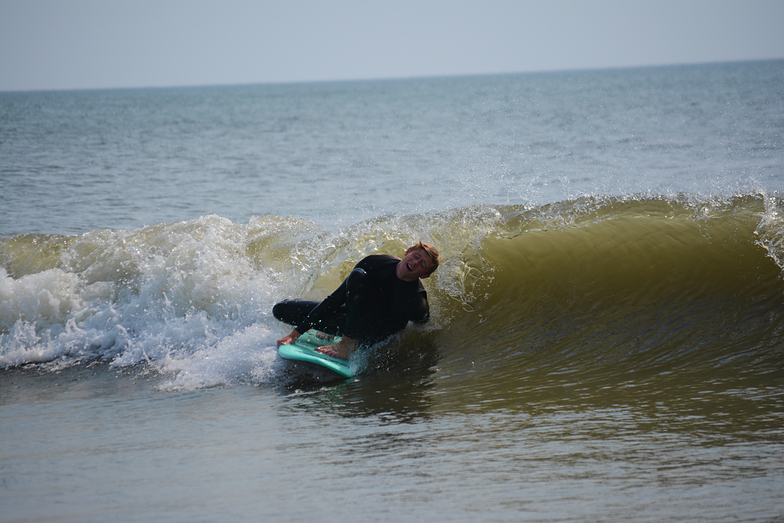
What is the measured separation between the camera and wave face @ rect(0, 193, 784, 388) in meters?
5.55

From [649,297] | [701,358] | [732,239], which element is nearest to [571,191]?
[732,239]

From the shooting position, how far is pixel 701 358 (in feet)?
17.3

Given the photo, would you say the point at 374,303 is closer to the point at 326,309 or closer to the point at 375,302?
the point at 375,302

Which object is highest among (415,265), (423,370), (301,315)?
(415,265)

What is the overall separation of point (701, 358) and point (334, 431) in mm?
3369

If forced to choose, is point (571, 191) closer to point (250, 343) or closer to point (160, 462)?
point (250, 343)

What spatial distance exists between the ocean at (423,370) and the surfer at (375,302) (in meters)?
0.28

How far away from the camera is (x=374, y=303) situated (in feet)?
17.3

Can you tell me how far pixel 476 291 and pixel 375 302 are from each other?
1876mm

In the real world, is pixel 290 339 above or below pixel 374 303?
below

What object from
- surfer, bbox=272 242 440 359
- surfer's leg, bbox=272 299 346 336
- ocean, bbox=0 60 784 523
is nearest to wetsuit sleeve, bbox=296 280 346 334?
surfer, bbox=272 242 440 359

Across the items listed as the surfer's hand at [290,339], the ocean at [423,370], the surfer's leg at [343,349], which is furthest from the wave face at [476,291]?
the surfer's leg at [343,349]

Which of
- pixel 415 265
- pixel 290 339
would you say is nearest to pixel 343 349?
pixel 290 339

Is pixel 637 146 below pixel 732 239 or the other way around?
the other way around
